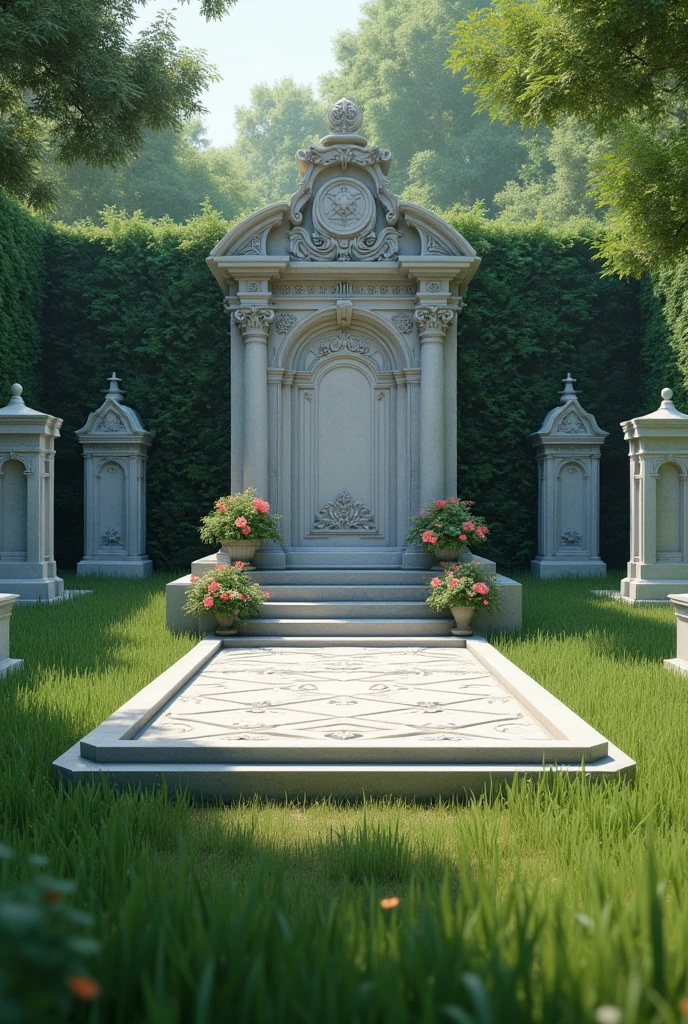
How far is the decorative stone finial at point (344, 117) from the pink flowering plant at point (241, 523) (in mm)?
4437

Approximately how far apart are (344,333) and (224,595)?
3.91 metres

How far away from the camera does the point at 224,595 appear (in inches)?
303

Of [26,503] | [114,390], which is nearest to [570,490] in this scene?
[114,390]

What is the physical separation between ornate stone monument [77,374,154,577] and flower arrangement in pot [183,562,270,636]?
Answer: 519cm

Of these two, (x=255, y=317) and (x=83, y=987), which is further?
(x=255, y=317)

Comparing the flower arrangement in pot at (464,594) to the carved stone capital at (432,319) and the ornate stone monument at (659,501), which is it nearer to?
the carved stone capital at (432,319)

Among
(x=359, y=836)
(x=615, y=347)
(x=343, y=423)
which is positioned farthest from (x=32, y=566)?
(x=615, y=347)

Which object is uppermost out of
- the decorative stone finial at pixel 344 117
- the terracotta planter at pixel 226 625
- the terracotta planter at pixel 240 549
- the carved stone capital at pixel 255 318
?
the decorative stone finial at pixel 344 117

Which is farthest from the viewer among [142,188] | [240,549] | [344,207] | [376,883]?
[142,188]

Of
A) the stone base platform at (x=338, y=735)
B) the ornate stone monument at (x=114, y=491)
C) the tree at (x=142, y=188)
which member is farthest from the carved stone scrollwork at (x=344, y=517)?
the tree at (x=142, y=188)

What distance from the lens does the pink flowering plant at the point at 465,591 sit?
7.86m

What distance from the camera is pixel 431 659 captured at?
702 cm

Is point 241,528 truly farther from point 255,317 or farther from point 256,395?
point 255,317

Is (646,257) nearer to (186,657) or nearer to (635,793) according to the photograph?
(186,657)
